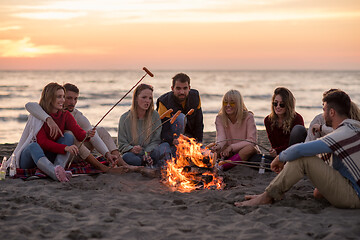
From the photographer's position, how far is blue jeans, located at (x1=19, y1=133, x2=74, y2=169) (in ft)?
19.0

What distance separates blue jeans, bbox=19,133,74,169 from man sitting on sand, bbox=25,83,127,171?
136 mm

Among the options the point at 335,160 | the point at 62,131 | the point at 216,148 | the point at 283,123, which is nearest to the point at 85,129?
the point at 62,131

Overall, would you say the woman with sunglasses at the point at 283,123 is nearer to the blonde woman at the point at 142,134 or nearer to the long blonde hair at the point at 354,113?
the blonde woman at the point at 142,134

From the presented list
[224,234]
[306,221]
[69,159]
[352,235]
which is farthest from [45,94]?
[352,235]

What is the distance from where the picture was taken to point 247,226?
392 cm

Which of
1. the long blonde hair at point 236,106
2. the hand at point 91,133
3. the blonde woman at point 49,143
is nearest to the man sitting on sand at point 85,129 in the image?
the blonde woman at point 49,143

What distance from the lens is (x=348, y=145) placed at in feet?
13.2

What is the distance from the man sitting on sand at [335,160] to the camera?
4016mm

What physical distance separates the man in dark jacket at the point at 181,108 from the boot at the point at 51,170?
162 centimetres

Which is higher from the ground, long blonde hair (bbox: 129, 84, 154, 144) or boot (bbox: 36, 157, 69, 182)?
long blonde hair (bbox: 129, 84, 154, 144)

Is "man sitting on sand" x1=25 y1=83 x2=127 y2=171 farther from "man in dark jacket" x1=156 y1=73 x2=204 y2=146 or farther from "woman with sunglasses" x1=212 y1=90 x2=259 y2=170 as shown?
"woman with sunglasses" x1=212 y1=90 x2=259 y2=170

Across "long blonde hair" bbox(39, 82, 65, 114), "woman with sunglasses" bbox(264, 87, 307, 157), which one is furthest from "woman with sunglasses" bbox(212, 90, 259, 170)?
"long blonde hair" bbox(39, 82, 65, 114)

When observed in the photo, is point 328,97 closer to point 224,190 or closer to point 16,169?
point 224,190

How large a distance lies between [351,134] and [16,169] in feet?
14.3
